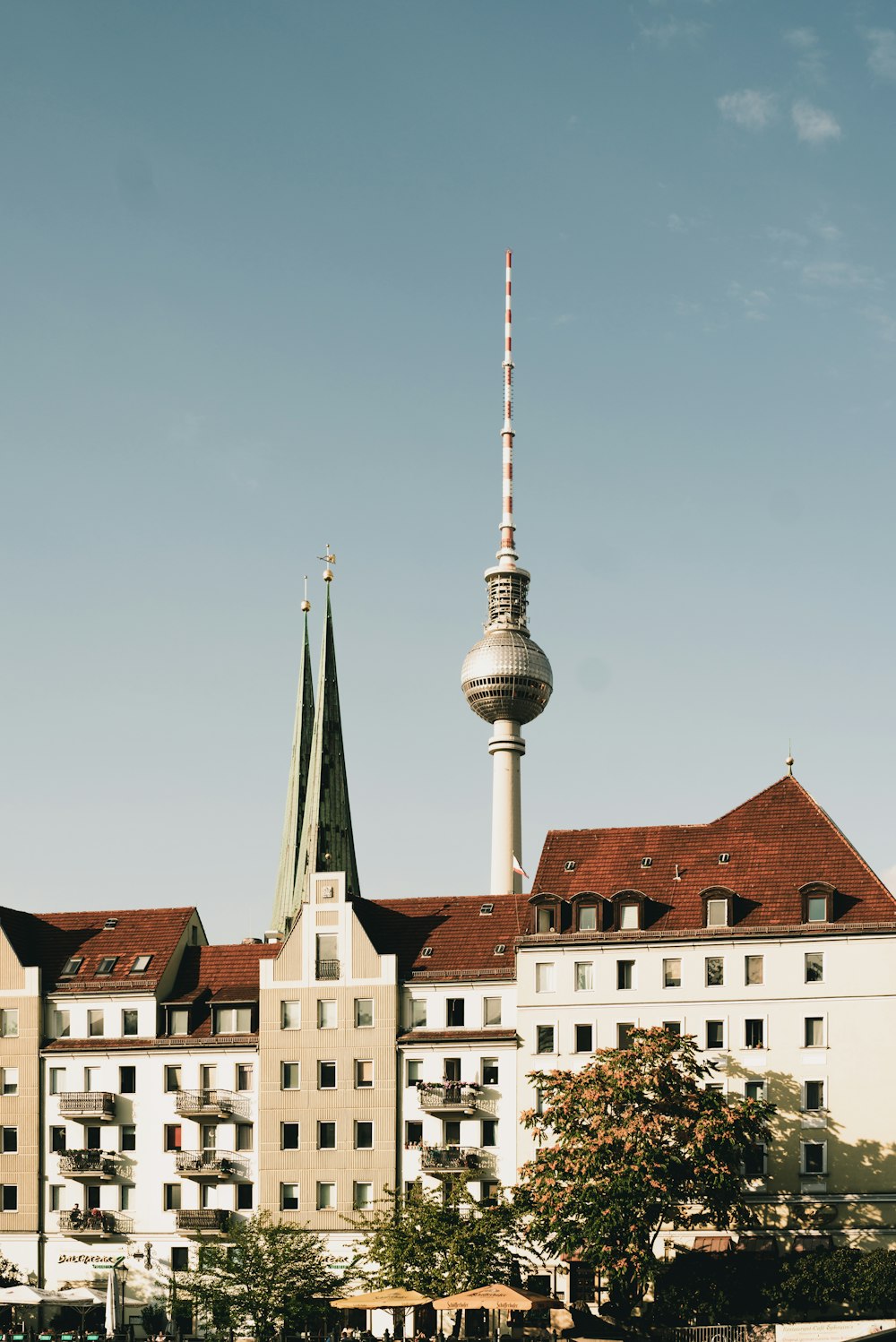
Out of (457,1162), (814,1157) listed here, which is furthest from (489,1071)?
(814,1157)

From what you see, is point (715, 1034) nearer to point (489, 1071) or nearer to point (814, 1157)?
point (814, 1157)

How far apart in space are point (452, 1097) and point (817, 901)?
65.4ft

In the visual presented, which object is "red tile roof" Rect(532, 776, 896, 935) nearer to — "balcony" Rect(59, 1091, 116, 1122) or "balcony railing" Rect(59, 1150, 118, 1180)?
"balcony" Rect(59, 1091, 116, 1122)

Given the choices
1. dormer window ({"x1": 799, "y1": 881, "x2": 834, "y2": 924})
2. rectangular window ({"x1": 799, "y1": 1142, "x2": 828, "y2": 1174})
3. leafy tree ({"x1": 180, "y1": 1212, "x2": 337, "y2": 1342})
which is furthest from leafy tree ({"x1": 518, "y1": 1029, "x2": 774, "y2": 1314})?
dormer window ({"x1": 799, "y1": 881, "x2": 834, "y2": 924})

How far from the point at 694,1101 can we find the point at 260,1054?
25.7 m

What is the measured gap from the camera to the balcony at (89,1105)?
327 feet

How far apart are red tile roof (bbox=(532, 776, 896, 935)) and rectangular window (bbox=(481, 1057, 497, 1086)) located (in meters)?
8.67

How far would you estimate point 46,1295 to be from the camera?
89938 mm

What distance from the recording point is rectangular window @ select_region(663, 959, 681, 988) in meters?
94.6

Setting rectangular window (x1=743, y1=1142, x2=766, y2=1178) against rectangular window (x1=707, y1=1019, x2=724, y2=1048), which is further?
rectangular window (x1=707, y1=1019, x2=724, y2=1048)

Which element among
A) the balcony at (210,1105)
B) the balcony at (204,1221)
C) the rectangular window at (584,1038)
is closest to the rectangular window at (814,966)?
the rectangular window at (584,1038)

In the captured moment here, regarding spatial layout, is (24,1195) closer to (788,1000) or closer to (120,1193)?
(120,1193)

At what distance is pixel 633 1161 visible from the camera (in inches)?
3150

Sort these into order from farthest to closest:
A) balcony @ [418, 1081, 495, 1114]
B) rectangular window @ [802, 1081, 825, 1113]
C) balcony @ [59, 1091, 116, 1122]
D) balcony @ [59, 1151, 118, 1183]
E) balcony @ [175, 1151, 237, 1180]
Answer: balcony @ [59, 1091, 116, 1122] → balcony @ [59, 1151, 118, 1183] → balcony @ [175, 1151, 237, 1180] → balcony @ [418, 1081, 495, 1114] → rectangular window @ [802, 1081, 825, 1113]
